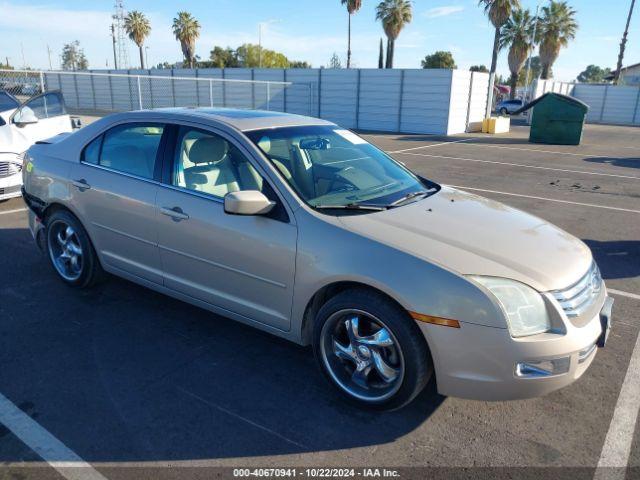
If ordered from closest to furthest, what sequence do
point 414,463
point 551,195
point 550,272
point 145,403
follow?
point 414,463, point 550,272, point 145,403, point 551,195

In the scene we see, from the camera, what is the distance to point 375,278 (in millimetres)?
2721

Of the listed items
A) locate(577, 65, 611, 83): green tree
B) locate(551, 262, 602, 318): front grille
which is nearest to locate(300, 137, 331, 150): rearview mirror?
locate(551, 262, 602, 318): front grille

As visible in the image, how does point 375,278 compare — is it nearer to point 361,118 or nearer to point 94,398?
point 94,398

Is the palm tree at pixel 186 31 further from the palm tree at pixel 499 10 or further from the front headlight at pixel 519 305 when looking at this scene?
the front headlight at pixel 519 305

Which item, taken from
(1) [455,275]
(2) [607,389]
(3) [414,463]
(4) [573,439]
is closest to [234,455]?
(3) [414,463]

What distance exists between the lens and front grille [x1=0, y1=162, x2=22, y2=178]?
7.38 meters

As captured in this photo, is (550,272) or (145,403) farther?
(145,403)

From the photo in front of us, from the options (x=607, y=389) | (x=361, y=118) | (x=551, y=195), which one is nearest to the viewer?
(x=607, y=389)

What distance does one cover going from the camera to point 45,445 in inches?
104

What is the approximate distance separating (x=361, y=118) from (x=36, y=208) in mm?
23629

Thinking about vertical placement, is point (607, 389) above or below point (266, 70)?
below

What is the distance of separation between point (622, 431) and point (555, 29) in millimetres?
49556

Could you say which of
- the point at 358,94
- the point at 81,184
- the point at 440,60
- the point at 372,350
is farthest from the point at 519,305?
the point at 440,60

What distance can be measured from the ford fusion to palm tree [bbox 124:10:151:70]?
5500 centimetres
